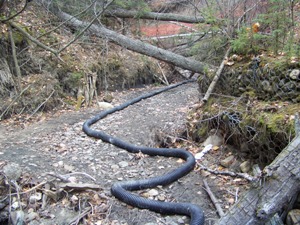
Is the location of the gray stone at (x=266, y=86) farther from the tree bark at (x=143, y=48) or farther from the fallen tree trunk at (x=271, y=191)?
the tree bark at (x=143, y=48)

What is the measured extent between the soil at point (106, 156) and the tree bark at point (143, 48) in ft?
3.50

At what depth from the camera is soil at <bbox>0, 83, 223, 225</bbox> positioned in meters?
3.15

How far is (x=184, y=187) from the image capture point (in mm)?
3549

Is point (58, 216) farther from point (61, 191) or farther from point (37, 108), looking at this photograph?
point (37, 108)

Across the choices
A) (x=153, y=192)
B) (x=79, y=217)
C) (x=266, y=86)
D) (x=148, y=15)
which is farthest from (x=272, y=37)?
(x=148, y=15)

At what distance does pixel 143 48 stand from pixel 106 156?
3.98m

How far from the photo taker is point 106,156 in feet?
14.5

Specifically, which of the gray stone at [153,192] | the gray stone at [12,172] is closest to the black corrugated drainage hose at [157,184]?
the gray stone at [153,192]

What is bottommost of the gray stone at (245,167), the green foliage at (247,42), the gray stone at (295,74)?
the gray stone at (245,167)

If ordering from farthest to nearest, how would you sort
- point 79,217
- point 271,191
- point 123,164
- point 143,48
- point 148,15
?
point 148,15 < point 143,48 < point 123,164 < point 79,217 < point 271,191

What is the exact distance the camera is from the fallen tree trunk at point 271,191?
6.64 feet

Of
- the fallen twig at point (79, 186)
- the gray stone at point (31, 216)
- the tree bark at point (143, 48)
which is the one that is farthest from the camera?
the tree bark at point (143, 48)

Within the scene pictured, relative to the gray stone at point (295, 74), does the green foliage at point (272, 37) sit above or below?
above

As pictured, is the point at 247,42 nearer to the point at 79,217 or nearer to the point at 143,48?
the point at 79,217
